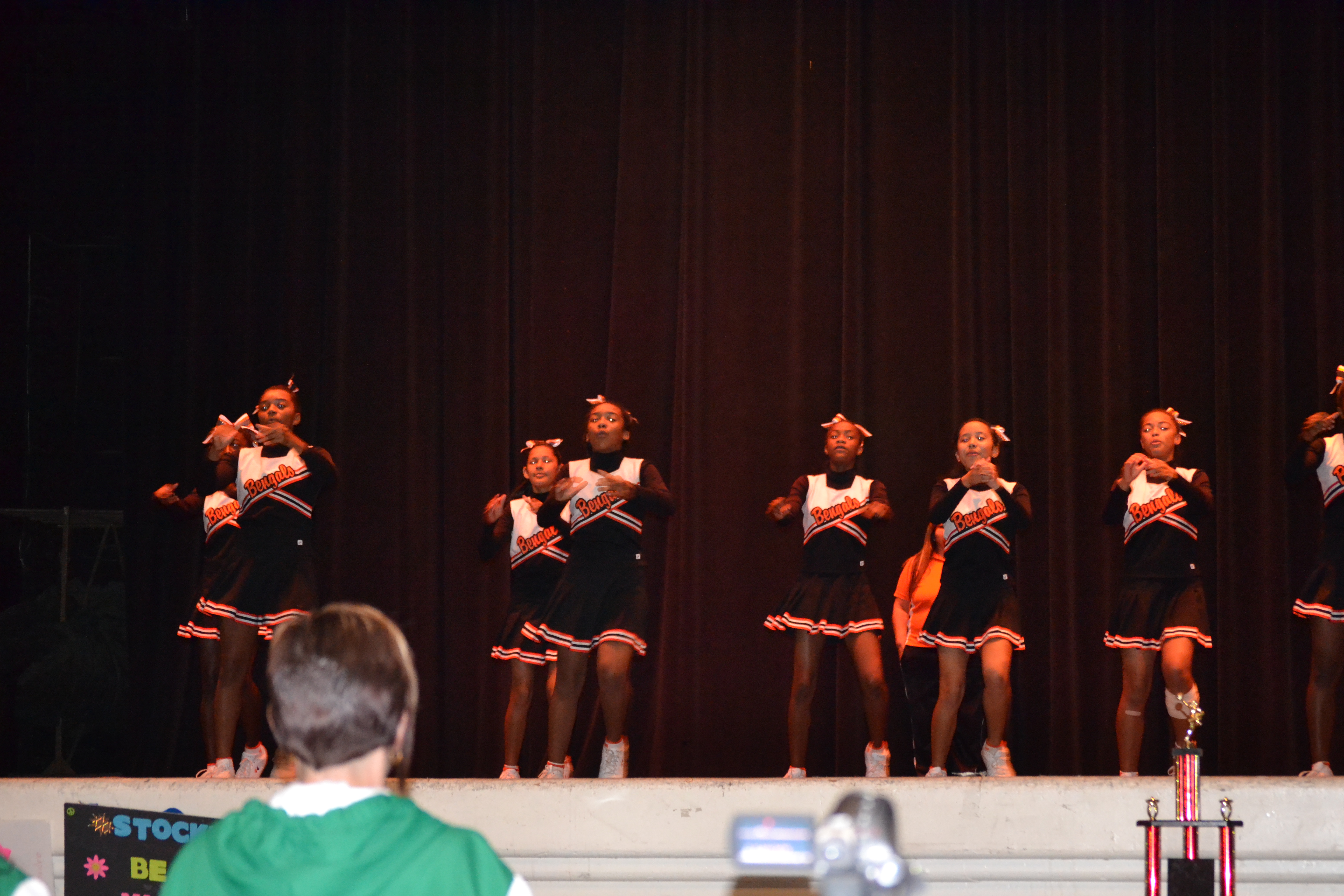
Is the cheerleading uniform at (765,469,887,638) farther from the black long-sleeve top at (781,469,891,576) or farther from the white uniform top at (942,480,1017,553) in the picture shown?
the white uniform top at (942,480,1017,553)

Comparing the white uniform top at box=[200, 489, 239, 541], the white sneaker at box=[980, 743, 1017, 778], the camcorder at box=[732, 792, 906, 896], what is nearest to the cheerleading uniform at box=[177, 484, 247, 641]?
the white uniform top at box=[200, 489, 239, 541]

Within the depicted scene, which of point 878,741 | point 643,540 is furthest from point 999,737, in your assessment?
point 643,540

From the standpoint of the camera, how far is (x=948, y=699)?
507 centimetres

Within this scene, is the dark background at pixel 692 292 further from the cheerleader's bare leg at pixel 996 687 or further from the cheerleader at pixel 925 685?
the cheerleader's bare leg at pixel 996 687

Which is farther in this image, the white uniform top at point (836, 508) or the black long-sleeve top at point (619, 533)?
the white uniform top at point (836, 508)

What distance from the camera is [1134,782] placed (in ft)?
13.6

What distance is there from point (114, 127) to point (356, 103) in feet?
4.13

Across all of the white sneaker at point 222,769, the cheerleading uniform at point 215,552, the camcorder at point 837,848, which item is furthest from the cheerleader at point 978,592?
the camcorder at point 837,848

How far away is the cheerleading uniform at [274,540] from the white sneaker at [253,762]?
446mm

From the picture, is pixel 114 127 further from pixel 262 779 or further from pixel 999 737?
pixel 999 737

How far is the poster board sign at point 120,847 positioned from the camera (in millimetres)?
2859

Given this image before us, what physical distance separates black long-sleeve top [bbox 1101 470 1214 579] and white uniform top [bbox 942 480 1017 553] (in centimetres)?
45

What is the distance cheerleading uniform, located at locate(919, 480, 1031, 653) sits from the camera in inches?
203

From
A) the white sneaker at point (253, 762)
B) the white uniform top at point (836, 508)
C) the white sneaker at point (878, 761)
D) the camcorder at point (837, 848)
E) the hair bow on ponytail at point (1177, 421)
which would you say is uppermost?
the hair bow on ponytail at point (1177, 421)
